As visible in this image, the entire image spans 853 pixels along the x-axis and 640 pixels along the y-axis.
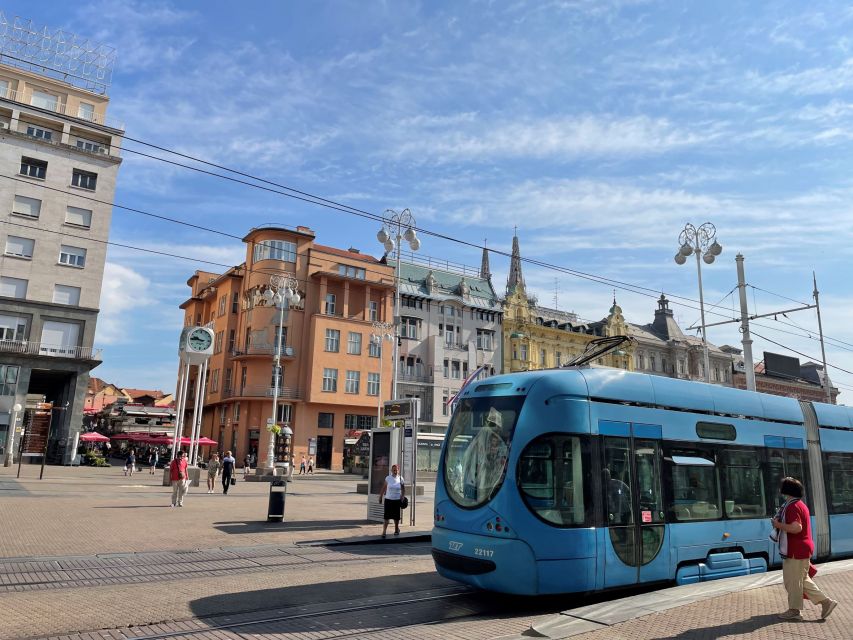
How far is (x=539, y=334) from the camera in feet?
213

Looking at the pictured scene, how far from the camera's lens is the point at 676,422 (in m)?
9.48

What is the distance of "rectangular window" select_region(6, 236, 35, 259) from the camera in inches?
1652

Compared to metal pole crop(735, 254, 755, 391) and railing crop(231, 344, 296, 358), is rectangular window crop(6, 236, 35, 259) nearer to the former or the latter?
railing crop(231, 344, 296, 358)

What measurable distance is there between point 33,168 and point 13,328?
11558 millimetres

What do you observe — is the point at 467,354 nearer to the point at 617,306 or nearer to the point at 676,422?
the point at 617,306

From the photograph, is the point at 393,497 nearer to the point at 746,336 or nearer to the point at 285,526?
the point at 285,526

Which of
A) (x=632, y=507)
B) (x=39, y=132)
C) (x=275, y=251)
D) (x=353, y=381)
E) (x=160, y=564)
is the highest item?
(x=39, y=132)

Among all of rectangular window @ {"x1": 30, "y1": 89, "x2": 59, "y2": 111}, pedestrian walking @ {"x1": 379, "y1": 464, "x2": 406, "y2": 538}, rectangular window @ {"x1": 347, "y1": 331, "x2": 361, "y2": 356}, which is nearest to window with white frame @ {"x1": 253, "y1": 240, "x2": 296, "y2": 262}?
rectangular window @ {"x1": 347, "y1": 331, "x2": 361, "y2": 356}

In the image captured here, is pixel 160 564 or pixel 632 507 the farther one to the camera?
pixel 160 564

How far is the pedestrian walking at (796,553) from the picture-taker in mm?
6926

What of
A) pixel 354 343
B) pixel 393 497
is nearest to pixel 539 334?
pixel 354 343

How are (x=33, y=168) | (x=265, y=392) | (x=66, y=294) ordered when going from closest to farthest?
(x=66, y=294) → (x=33, y=168) → (x=265, y=392)

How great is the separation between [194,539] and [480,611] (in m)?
7.66

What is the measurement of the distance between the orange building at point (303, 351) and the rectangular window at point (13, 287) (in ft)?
48.8
